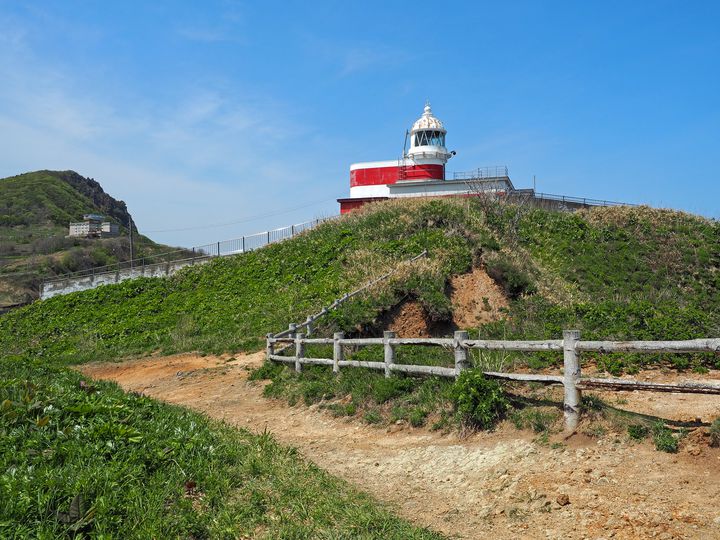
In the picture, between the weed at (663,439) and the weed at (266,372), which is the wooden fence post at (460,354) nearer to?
the weed at (663,439)

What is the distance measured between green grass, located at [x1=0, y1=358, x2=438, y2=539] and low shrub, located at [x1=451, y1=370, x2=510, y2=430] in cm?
231

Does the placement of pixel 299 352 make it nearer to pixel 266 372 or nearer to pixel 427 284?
pixel 266 372

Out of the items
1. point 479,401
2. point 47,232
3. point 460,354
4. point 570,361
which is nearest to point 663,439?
point 570,361

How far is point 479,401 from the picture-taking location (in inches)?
316

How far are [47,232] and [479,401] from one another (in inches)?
3619

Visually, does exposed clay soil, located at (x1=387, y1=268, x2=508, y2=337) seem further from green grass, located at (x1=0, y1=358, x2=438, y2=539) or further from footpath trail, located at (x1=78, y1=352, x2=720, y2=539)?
green grass, located at (x1=0, y1=358, x2=438, y2=539)

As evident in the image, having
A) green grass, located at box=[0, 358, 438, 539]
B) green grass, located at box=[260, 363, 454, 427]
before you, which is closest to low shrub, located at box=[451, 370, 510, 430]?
green grass, located at box=[260, 363, 454, 427]

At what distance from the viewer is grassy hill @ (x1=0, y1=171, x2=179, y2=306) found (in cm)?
5453

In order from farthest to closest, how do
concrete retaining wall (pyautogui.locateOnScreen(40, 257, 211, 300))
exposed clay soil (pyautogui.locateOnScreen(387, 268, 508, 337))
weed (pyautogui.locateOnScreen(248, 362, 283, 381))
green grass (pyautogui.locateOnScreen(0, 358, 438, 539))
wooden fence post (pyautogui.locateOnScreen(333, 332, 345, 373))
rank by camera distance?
1. concrete retaining wall (pyautogui.locateOnScreen(40, 257, 211, 300))
2. exposed clay soil (pyautogui.locateOnScreen(387, 268, 508, 337))
3. weed (pyautogui.locateOnScreen(248, 362, 283, 381))
4. wooden fence post (pyautogui.locateOnScreen(333, 332, 345, 373))
5. green grass (pyautogui.locateOnScreen(0, 358, 438, 539))

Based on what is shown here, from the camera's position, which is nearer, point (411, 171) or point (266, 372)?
point (266, 372)

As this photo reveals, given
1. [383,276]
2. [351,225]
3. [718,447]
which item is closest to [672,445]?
[718,447]

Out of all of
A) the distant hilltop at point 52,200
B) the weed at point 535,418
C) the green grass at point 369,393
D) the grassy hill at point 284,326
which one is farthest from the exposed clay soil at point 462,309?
the distant hilltop at point 52,200

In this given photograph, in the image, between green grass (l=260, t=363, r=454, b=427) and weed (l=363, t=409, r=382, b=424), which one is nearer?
green grass (l=260, t=363, r=454, b=427)

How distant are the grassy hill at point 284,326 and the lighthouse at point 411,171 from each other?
1210cm
